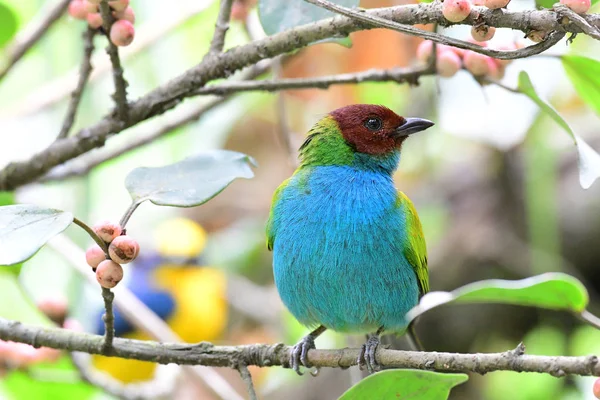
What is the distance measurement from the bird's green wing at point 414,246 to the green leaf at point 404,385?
105 centimetres

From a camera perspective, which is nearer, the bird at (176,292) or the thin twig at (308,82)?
the thin twig at (308,82)

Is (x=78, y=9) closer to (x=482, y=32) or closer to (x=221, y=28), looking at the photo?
(x=221, y=28)

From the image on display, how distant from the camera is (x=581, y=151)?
200 cm

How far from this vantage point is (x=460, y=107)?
2.77m

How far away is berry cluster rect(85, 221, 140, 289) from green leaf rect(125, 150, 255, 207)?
0.17 metres

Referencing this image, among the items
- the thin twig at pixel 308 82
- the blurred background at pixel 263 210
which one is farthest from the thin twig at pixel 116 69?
the blurred background at pixel 263 210

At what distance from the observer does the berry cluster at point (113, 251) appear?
168cm

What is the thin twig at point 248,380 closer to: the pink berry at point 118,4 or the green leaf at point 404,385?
the green leaf at point 404,385

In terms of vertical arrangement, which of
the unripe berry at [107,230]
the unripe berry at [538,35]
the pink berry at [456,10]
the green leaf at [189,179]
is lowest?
the green leaf at [189,179]

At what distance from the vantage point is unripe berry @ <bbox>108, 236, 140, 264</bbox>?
1.67 meters

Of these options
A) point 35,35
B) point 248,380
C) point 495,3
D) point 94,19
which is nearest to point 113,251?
point 248,380

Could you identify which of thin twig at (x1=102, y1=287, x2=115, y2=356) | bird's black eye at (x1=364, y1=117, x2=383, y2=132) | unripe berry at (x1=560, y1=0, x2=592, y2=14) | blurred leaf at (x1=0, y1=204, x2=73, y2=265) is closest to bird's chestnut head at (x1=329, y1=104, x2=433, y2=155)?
bird's black eye at (x1=364, y1=117, x2=383, y2=132)

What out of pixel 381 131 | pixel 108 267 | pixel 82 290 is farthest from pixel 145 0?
pixel 108 267

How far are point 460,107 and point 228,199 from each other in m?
3.17
